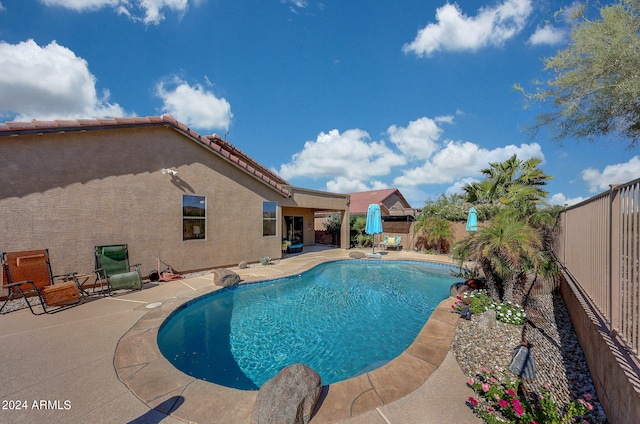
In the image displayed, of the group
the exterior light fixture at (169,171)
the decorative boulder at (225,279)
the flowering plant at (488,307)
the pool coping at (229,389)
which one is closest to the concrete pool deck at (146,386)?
the pool coping at (229,389)

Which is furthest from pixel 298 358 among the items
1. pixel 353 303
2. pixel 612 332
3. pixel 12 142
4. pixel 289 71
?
pixel 289 71

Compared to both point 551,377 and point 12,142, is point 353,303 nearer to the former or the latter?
point 551,377

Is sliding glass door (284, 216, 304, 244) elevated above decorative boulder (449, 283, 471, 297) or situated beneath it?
elevated above

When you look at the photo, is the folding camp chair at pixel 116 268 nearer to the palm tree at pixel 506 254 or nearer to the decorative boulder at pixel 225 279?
the decorative boulder at pixel 225 279

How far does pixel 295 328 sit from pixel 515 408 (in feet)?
15.1

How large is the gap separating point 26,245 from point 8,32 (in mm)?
6798

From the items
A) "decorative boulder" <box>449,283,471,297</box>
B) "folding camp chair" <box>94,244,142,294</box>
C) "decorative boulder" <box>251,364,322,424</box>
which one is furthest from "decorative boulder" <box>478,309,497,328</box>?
"folding camp chair" <box>94,244,142,294</box>

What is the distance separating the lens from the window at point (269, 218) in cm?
1301

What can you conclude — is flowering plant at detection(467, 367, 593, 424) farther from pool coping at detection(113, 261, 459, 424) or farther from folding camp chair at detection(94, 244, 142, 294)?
folding camp chair at detection(94, 244, 142, 294)

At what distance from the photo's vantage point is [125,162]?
8.59 metres

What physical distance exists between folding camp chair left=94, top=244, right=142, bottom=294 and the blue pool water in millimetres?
2299

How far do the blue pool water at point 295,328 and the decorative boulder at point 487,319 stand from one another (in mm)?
1518

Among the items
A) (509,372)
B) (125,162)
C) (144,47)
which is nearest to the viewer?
(509,372)

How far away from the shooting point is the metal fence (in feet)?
7.95
